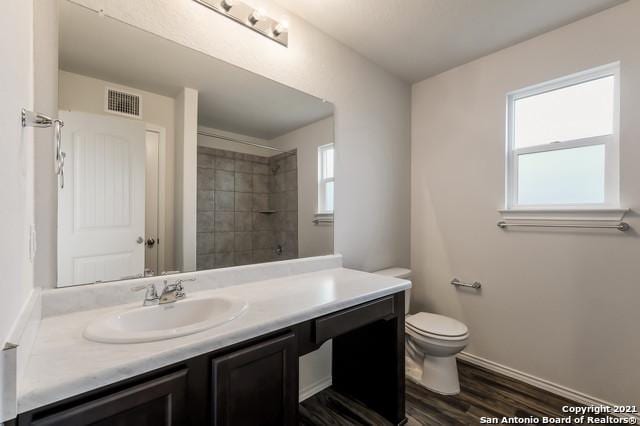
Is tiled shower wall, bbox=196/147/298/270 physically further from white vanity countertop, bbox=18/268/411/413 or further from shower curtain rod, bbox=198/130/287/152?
white vanity countertop, bbox=18/268/411/413

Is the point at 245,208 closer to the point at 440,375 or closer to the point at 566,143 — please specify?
the point at 440,375

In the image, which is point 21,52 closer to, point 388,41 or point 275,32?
point 275,32

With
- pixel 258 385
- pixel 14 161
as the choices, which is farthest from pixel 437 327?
pixel 14 161

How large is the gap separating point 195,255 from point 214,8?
1.22 meters

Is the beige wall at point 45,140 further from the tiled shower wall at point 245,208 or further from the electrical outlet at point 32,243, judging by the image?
the tiled shower wall at point 245,208

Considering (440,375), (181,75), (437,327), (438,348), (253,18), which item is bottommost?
(440,375)

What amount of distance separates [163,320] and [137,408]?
427mm

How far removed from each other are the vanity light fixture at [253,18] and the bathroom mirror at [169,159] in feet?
0.80

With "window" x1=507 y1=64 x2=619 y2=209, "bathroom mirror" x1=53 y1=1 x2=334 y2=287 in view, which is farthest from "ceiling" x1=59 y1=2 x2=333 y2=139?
"window" x1=507 y1=64 x2=619 y2=209

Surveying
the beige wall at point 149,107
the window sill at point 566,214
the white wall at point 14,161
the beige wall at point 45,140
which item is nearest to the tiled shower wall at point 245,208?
the beige wall at point 149,107

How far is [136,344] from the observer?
805mm

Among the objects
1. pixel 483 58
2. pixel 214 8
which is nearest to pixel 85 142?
pixel 214 8

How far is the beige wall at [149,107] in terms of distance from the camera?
43.8 inches

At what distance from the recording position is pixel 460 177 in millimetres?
2316
